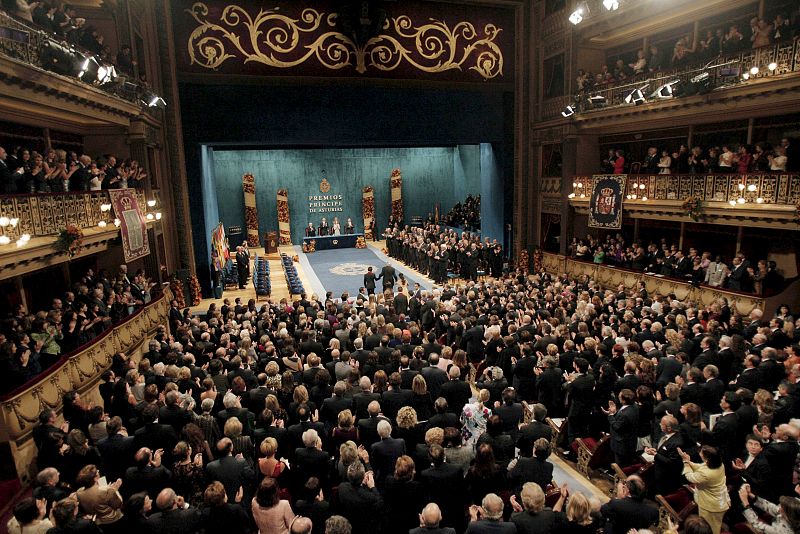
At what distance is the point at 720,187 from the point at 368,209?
2092cm

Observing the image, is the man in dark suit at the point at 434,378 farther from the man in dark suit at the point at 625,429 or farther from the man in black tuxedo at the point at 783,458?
the man in black tuxedo at the point at 783,458

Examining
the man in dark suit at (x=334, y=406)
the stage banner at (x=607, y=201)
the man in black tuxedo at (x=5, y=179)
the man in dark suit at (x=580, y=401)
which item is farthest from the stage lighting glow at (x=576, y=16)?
the man in black tuxedo at (x=5, y=179)

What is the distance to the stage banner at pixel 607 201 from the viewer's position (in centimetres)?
1742

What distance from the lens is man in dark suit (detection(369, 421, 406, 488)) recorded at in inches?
209

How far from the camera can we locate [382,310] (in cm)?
1169

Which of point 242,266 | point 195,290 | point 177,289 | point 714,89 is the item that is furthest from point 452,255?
point 714,89

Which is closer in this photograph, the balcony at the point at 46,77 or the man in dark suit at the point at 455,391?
the man in dark suit at the point at 455,391

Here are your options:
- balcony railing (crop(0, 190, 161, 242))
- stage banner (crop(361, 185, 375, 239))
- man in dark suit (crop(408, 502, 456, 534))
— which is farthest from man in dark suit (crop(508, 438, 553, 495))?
stage banner (crop(361, 185, 375, 239))

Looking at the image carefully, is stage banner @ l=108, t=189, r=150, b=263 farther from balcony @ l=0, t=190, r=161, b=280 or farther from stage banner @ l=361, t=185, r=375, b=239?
stage banner @ l=361, t=185, r=375, b=239

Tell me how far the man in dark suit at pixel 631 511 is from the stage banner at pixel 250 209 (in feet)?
92.0

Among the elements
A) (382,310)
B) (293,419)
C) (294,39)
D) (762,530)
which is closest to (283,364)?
(293,419)

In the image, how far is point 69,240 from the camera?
32.8 feet

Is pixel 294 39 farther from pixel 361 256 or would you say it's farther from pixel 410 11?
pixel 361 256

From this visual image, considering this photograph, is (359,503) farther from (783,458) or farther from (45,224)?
(45,224)
